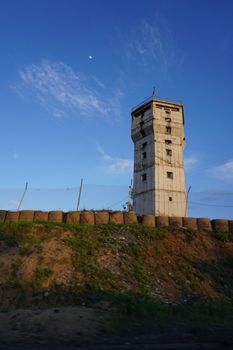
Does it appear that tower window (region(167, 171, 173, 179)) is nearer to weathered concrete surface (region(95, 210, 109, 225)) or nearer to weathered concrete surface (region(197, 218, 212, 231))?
weathered concrete surface (region(197, 218, 212, 231))

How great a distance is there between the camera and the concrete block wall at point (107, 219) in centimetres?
1927

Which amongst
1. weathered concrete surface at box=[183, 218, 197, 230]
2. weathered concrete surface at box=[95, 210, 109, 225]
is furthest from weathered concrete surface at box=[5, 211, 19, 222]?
weathered concrete surface at box=[183, 218, 197, 230]

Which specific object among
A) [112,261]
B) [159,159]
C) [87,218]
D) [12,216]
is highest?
[159,159]

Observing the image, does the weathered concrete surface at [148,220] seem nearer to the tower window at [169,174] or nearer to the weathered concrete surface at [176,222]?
the weathered concrete surface at [176,222]

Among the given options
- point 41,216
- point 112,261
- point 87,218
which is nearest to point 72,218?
point 87,218

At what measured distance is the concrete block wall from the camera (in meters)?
19.3

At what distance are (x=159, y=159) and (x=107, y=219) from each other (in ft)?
74.3

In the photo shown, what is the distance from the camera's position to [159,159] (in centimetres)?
4116

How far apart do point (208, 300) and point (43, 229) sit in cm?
821

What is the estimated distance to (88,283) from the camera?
44.4 feet

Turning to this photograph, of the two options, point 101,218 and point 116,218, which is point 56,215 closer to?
point 101,218

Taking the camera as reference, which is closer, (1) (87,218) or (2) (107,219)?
(1) (87,218)

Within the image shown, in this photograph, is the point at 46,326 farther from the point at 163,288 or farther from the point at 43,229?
the point at 43,229

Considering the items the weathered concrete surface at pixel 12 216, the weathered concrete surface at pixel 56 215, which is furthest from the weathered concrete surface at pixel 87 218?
the weathered concrete surface at pixel 12 216
